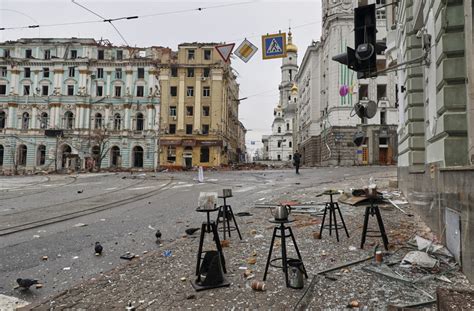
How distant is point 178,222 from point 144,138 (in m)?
41.3

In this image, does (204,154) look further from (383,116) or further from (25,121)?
(25,121)

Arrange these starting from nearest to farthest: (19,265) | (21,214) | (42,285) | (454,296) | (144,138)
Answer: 1. (454,296)
2. (42,285)
3. (19,265)
4. (21,214)
5. (144,138)

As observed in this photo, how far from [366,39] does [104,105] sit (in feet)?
155

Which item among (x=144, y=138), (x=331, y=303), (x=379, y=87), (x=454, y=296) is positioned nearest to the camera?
(x=454, y=296)

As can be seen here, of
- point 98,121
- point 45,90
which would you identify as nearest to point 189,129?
point 98,121

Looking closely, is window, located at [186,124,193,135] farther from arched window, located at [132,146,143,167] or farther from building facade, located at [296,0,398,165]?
building facade, located at [296,0,398,165]

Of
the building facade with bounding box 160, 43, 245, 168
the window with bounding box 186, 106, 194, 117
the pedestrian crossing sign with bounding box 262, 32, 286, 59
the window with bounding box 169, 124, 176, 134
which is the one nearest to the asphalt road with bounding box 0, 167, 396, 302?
the pedestrian crossing sign with bounding box 262, 32, 286, 59

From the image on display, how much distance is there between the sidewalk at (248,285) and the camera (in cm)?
336

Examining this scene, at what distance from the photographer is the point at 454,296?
278cm

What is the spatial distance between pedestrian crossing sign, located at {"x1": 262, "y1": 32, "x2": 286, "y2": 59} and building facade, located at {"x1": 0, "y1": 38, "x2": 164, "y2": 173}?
36.8 m

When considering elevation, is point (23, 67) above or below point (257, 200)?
above

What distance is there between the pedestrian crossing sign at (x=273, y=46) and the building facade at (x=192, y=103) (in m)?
33.2

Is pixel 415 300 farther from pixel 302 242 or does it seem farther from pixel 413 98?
pixel 413 98

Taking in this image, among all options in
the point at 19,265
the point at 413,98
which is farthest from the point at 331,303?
the point at 413,98
